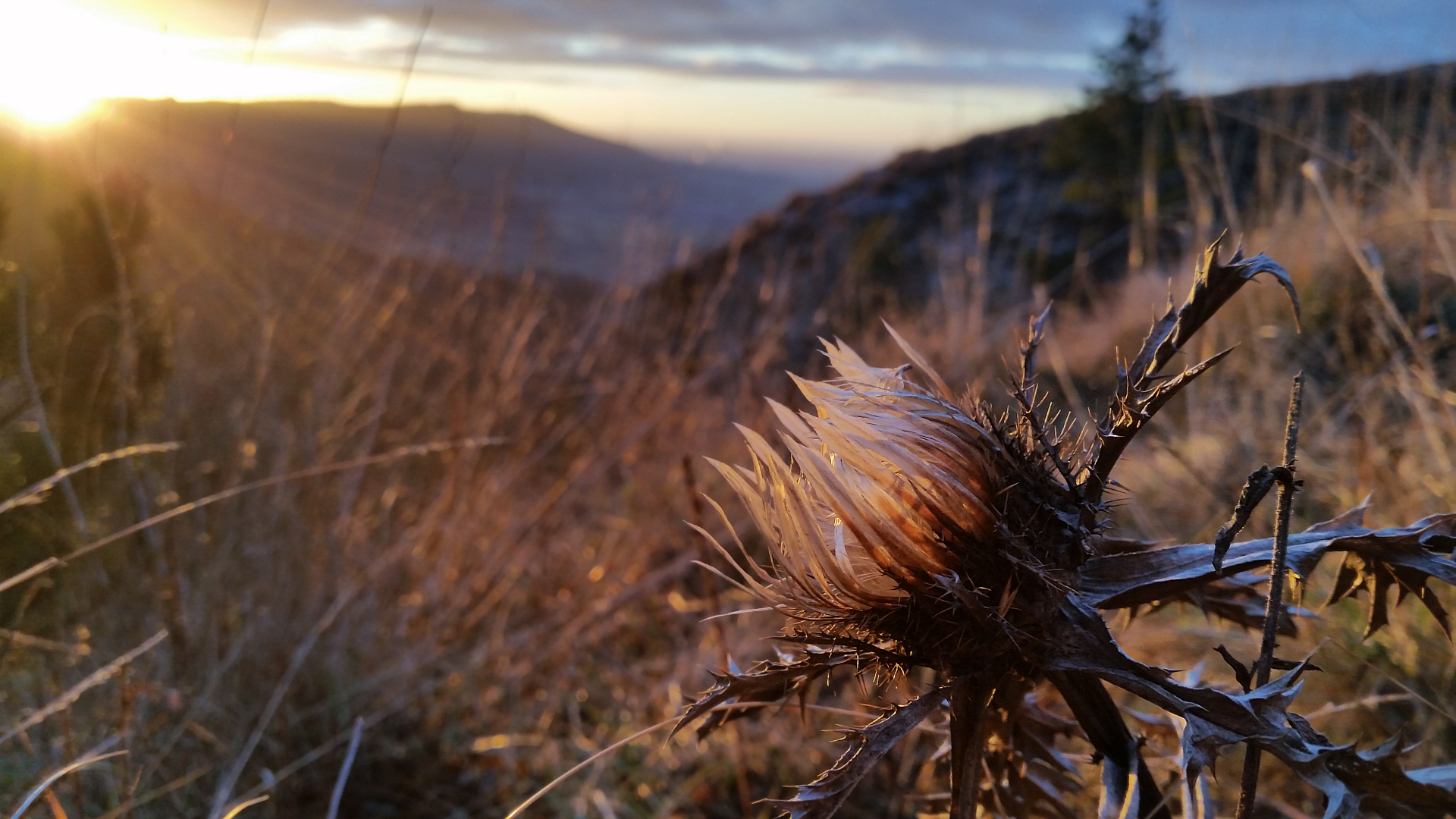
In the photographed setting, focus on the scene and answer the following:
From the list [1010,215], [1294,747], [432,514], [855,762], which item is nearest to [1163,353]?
[1294,747]

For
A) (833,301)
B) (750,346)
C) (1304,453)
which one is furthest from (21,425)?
(833,301)

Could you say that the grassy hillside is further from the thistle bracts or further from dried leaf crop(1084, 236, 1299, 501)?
dried leaf crop(1084, 236, 1299, 501)

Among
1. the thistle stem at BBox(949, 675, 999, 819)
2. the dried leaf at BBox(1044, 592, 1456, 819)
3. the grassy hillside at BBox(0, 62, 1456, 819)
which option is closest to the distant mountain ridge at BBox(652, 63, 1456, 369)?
the grassy hillside at BBox(0, 62, 1456, 819)

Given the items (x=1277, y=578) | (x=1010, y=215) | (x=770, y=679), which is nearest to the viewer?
(x=1277, y=578)

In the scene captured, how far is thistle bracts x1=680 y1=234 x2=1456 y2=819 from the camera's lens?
86 cm

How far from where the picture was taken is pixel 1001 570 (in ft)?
3.02

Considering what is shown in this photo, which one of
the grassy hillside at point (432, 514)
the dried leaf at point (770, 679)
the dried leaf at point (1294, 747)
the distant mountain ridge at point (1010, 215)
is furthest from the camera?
the distant mountain ridge at point (1010, 215)

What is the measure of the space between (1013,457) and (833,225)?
60.1 feet

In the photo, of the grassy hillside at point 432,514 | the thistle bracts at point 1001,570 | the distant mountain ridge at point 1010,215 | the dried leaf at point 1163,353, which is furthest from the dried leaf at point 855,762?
the distant mountain ridge at point 1010,215

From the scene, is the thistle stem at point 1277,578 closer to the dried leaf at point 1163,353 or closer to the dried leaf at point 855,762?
the dried leaf at point 1163,353

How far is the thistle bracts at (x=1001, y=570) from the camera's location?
2.83 ft

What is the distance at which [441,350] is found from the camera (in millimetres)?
4117

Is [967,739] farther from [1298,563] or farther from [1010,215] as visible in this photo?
[1010,215]

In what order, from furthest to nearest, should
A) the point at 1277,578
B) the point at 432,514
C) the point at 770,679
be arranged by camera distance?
the point at 432,514 → the point at 770,679 → the point at 1277,578
